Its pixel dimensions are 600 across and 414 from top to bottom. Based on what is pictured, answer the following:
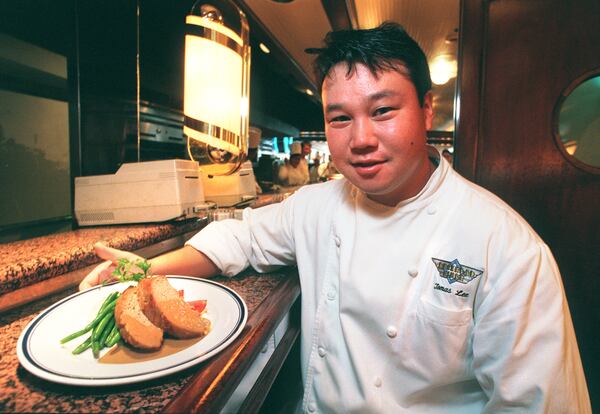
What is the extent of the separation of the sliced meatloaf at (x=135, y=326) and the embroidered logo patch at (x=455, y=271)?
38.5 inches

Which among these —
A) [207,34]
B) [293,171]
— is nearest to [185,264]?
[207,34]

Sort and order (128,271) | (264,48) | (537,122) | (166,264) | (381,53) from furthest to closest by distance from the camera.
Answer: (264,48) → (537,122) → (166,264) → (381,53) → (128,271)

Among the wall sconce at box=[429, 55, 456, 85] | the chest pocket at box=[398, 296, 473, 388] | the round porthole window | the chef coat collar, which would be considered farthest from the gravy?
the wall sconce at box=[429, 55, 456, 85]

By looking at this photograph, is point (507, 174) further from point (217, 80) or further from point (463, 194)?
point (217, 80)

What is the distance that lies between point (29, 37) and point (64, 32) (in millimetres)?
232

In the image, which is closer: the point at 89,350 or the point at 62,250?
the point at 89,350

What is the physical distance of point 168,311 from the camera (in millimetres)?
907

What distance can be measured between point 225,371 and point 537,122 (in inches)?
104

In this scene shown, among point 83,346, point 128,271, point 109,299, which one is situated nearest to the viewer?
point 83,346

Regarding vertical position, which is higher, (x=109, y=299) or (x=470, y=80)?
(x=470, y=80)

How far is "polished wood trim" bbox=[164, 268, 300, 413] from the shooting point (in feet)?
2.23

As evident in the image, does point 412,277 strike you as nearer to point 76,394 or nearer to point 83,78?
point 76,394

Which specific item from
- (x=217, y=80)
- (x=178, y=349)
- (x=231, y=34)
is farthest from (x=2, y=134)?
(x=178, y=349)

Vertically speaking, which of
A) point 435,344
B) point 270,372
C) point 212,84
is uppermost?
point 212,84
